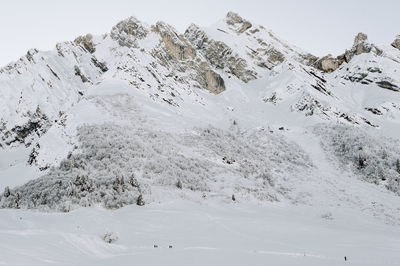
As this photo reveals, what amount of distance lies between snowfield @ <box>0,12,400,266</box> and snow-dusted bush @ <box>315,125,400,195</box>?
8.6 inches

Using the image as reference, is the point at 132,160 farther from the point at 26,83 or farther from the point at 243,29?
the point at 243,29

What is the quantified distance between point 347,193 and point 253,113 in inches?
1235

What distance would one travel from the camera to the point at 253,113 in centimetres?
6250

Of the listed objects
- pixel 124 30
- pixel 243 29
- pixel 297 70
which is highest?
pixel 243 29

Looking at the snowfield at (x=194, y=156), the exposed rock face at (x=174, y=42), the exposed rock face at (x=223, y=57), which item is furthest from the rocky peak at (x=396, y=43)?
the exposed rock face at (x=174, y=42)

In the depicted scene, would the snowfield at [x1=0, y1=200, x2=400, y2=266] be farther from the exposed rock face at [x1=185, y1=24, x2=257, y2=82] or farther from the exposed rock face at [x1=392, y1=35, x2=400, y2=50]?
the exposed rock face at [x1=392, y1=35, x2=400, y2=50]

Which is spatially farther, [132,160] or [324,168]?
[324,168]

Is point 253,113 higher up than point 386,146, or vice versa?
point 253,113

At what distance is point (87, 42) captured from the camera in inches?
3369

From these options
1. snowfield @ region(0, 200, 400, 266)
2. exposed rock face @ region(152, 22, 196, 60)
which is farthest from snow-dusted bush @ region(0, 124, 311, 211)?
exposed rock face @ region(152, 22, 196, 60)

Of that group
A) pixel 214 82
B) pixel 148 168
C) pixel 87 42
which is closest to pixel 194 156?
pixel 148 168

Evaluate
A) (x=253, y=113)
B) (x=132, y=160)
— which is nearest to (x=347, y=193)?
(x=132, y=160)

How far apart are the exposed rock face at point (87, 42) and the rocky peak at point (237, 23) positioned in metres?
44.2

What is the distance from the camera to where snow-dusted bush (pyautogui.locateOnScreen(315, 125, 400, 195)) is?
3766cm
